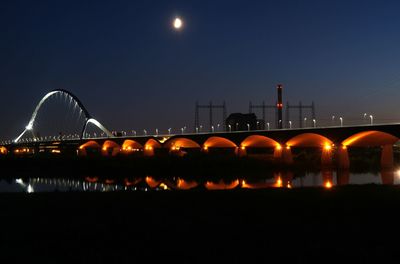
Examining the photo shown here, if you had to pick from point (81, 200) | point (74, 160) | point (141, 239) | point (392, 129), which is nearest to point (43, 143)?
point (74, 160)

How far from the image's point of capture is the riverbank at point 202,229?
29.5 feet

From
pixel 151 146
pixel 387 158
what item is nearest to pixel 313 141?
pixel 387 158

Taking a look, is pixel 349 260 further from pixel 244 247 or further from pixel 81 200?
pixel 81 200

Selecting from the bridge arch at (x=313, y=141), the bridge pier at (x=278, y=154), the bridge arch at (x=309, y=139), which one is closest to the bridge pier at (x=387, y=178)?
the bridge arch at (x=309, y=139)

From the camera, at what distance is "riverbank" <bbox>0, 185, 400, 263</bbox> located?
898 centimetres

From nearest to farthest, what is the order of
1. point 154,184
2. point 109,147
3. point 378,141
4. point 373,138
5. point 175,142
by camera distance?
point 154,184, point 373,138, point 378,141, point 175,142, point 109,147

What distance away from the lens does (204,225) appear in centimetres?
1176

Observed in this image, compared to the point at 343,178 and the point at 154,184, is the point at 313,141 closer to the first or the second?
the point at 343,178

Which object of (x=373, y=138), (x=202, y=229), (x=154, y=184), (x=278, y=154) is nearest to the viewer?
(x=202, y=229)

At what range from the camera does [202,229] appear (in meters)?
11.3

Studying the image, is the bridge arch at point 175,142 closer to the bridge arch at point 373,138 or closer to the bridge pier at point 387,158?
the bridge arch at point 373,138

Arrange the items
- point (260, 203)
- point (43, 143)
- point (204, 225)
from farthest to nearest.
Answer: point (43, 143) → point (260, 203) → point (204, 225)

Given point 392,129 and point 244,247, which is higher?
point 392,129

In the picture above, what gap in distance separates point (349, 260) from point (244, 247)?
6.49 feet
